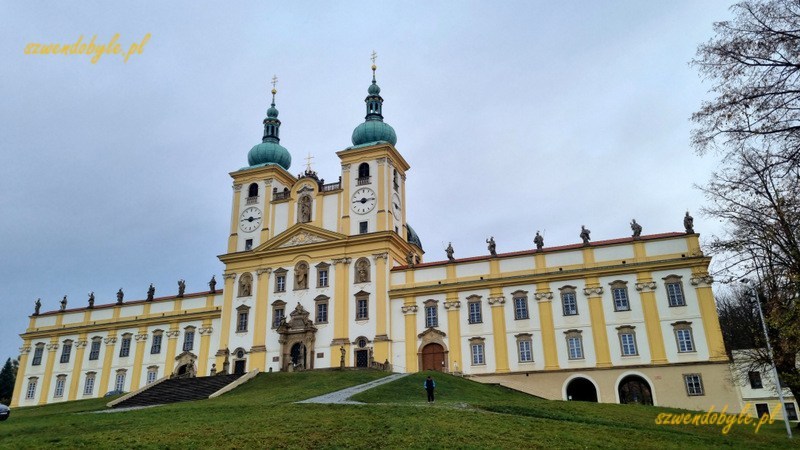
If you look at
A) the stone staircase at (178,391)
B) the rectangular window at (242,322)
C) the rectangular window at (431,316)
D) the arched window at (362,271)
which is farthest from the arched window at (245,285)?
the rectangular window at (431,316)

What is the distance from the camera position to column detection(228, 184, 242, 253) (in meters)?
54.5

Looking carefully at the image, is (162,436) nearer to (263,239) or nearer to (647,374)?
(647,374)

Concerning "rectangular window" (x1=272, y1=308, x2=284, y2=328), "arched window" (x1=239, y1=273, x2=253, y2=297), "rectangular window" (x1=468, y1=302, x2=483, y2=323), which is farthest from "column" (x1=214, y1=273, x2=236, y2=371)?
"rectangular window" (x1=468, y1=302, x2=483, y2=323)

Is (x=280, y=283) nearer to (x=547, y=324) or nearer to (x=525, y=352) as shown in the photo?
(x=525, y=352)

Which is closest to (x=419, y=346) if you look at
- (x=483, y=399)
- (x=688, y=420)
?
(x=483, y=399)

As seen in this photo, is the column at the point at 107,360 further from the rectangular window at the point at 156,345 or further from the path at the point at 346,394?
the path at the point at 346,394

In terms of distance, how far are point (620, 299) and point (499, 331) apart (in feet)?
28.9

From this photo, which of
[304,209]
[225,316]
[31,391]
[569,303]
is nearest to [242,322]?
[225,316]

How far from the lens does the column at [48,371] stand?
5803 cm

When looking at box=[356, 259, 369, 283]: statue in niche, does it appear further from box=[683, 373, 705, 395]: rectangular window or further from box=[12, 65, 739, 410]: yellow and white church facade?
box=[683, 373, 705, 395]: rectangular window

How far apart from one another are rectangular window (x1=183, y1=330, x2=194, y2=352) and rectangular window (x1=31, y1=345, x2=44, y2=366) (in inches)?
687

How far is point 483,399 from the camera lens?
30.8 m

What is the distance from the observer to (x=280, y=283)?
51.0 meters

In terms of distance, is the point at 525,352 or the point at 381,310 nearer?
the point at 525,352
